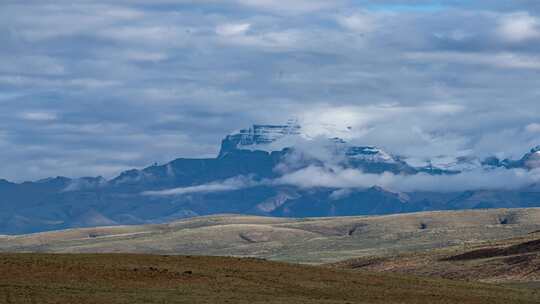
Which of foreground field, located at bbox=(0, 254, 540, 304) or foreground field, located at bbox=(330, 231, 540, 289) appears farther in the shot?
foreground field, located at bbox=(330, 231, 540, 289)

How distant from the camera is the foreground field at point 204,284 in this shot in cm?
8444

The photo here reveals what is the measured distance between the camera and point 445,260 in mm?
165375

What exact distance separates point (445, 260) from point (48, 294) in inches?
3575

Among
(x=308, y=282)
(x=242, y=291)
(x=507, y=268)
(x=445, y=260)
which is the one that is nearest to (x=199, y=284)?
(x=242, y=291)

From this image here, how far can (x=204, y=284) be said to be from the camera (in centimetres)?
9288

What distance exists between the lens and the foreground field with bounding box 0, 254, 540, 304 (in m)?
84.4

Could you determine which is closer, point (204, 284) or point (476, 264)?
point (204, 284)

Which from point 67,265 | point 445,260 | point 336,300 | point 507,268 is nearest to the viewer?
point 336,300

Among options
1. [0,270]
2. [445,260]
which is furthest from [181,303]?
[445,260]

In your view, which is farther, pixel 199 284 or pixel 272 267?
pixel 272 267

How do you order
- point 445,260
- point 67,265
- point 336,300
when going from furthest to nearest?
point 445,260 < point 67,265 < point 336,300

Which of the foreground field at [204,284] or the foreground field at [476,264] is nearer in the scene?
the foreground field at [204,284]

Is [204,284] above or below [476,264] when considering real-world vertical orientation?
above

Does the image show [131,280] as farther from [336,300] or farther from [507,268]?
[507,268]
